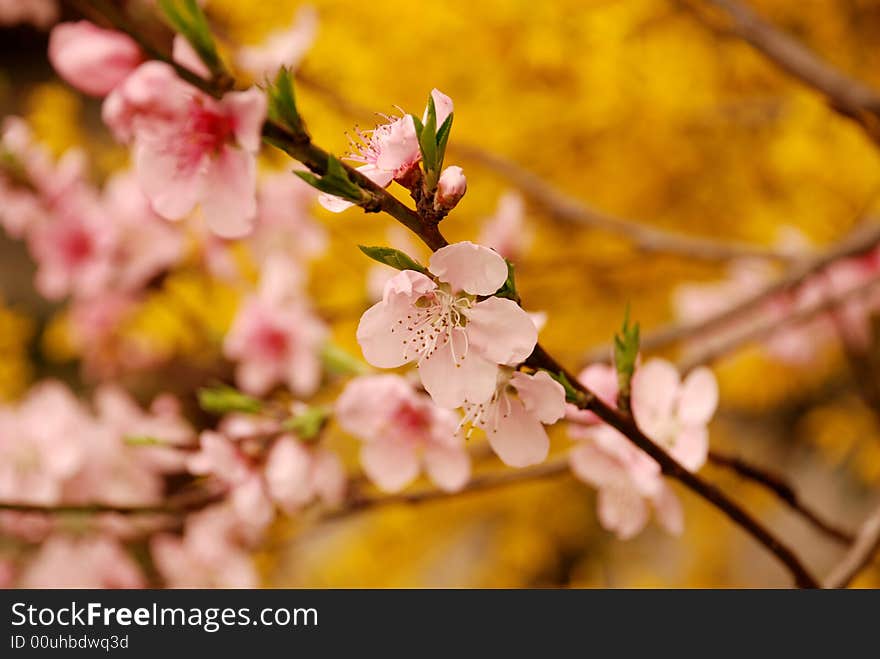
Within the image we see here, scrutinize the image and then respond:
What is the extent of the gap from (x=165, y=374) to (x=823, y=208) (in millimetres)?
1361

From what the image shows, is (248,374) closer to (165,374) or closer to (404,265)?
(165,374)

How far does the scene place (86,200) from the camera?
1.01 m

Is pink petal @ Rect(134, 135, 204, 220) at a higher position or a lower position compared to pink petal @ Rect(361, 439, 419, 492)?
higher

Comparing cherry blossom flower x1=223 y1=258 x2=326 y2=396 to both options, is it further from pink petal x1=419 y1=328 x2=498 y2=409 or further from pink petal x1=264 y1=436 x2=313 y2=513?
pink petal x1=419 y1=328 x2=498 y2=409

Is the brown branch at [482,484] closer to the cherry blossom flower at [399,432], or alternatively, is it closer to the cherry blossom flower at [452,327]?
the cherry blossom flower at [399,432]

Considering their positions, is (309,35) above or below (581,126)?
below

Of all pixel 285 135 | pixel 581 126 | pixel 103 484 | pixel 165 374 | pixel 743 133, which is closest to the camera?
pixel 285 135

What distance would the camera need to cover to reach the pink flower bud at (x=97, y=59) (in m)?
0.55

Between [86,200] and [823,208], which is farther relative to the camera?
[823,208]

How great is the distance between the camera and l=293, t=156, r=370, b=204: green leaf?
31cm

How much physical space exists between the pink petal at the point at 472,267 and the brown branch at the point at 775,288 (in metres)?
0.60

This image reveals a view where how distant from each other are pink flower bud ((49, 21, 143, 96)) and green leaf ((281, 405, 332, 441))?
28 centimetres

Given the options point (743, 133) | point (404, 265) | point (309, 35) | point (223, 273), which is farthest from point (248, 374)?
point (743, 133)

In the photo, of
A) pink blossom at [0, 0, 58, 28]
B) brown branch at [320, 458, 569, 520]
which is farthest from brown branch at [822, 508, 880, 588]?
pink blossom at [0, 0, 58, 28]
